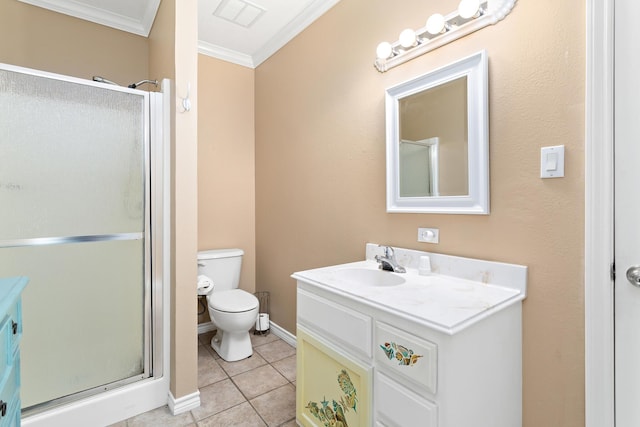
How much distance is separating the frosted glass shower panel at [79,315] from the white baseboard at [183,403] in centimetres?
24

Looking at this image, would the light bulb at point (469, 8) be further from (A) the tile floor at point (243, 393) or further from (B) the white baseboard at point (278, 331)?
(B) the white baseboard at point (278, 331)

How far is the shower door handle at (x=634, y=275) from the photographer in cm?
97

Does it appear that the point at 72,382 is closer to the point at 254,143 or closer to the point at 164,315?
the point at 164,315

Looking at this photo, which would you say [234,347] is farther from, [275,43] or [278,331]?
[275,43]

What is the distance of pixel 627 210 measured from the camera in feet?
3.27

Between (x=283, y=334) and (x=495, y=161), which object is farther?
(x=283, y=334)

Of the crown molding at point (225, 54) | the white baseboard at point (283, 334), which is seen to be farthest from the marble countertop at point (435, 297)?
the crown molding at point (225, 54)

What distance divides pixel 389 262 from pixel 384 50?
3.63 feet

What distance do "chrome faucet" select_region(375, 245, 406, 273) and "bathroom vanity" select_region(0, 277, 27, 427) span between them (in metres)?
1.37

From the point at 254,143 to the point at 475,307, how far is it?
2464 millimetres

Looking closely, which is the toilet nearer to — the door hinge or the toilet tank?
the toilet tank

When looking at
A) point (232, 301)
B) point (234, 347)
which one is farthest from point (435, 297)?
point (234, 347)

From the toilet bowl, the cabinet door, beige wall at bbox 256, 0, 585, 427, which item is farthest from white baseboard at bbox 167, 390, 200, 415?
beige wall at bbox 256, 0, 585, 427

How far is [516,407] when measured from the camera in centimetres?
118
